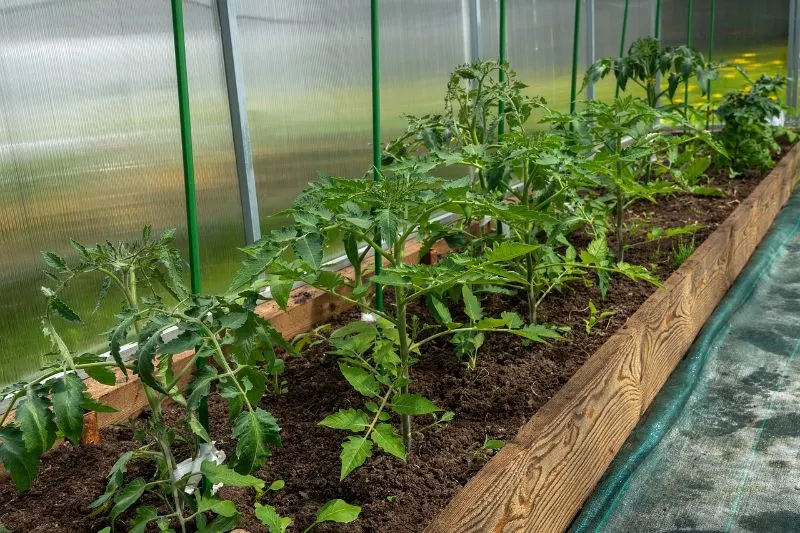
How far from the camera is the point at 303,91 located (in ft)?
8.75

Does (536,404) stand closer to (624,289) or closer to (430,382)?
(430,382)

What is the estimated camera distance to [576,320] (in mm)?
2469

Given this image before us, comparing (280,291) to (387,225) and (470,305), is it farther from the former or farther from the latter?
(470,305)

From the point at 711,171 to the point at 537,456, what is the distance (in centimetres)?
332

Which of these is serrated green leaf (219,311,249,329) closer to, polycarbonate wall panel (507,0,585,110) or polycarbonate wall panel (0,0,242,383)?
polycarbonate wall panel (0,0,242,383)

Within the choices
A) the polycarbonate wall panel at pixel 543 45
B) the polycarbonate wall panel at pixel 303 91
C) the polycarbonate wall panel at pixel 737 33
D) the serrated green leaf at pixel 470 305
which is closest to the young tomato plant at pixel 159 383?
the serrated green leaf at pixel 470 305

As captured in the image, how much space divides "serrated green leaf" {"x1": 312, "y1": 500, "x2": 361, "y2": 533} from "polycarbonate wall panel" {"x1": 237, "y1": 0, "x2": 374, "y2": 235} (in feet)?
4.12

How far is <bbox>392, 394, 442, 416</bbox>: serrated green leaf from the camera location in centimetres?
158

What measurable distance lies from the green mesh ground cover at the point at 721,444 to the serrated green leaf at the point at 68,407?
3.93 feet

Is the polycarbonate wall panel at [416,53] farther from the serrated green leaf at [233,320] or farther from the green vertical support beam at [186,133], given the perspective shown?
the serrated green leaf at [233,320]

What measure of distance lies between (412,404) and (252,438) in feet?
1.61

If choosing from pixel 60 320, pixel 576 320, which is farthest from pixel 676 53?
pixel 60 320

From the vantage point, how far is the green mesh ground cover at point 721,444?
6.25 ft

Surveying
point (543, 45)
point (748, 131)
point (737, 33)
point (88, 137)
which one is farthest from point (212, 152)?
point (737, 33)
